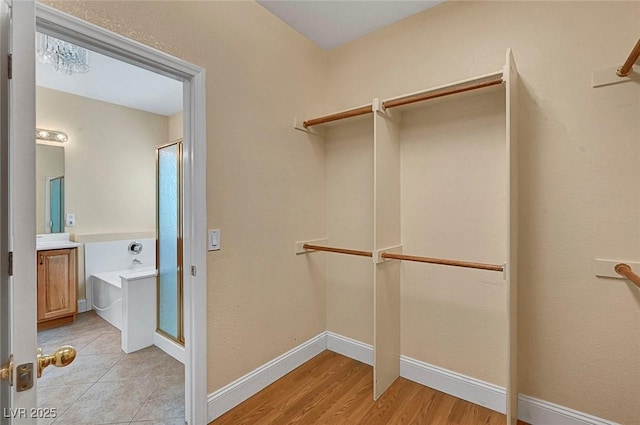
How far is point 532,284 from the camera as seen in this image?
5.60 ft

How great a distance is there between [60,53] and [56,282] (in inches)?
93.4

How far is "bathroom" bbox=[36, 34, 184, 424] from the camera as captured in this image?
2.26 meters

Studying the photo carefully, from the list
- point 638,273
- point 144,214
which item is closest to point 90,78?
point 144,214

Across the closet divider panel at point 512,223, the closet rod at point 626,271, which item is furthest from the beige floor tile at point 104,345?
the closet rod at point 626,271

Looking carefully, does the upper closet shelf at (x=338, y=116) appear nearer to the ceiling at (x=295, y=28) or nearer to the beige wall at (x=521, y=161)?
the beige wall at (x=521, y=161)

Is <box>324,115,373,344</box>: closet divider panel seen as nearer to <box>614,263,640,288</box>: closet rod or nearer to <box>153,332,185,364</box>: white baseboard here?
<box>153,332,185,364</box>: white baseboard

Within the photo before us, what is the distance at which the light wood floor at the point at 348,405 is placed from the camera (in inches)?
69.0

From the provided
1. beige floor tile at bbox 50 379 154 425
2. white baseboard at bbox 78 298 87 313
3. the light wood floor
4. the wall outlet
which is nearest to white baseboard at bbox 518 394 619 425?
the light wood floor

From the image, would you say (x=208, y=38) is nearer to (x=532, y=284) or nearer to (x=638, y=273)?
(x=532, y=284)

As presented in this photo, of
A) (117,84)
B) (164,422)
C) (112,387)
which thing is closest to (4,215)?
(164,422)

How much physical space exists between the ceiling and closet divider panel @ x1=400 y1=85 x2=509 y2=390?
0.73 meters

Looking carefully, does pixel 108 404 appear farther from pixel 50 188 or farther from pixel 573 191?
pixel 573 191

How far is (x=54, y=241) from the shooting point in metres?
3.43

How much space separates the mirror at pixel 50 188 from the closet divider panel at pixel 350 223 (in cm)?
334
